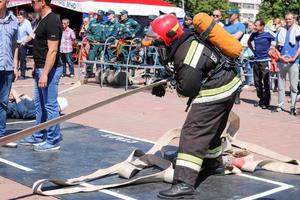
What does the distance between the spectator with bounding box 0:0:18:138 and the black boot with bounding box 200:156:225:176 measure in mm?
2788

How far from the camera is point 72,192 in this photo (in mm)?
5285

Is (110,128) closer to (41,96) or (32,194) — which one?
(41,96)

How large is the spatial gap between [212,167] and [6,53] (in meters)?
2.97

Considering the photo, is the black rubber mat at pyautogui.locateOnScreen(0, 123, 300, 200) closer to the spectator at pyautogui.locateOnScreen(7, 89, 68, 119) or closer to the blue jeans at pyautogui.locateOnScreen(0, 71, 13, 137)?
the blue jeans at pyautogui.locateOnScreen(0, 71, 13, 137)

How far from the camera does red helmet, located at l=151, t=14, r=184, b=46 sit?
518cm

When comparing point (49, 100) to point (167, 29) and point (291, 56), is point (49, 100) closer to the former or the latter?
point (167, 29)

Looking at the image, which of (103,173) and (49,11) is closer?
(103,173)

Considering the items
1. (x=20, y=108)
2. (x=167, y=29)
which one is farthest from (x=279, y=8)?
(x=167, y=29)

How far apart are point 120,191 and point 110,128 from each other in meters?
3.42

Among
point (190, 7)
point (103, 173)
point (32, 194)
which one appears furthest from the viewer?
point (190, 7)

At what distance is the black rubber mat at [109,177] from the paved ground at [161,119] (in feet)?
1.70

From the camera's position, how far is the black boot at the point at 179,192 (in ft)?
Answer: 16.9

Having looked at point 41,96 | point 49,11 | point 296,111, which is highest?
point 49,11

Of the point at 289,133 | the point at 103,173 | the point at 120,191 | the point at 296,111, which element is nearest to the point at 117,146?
the point at 103,173
